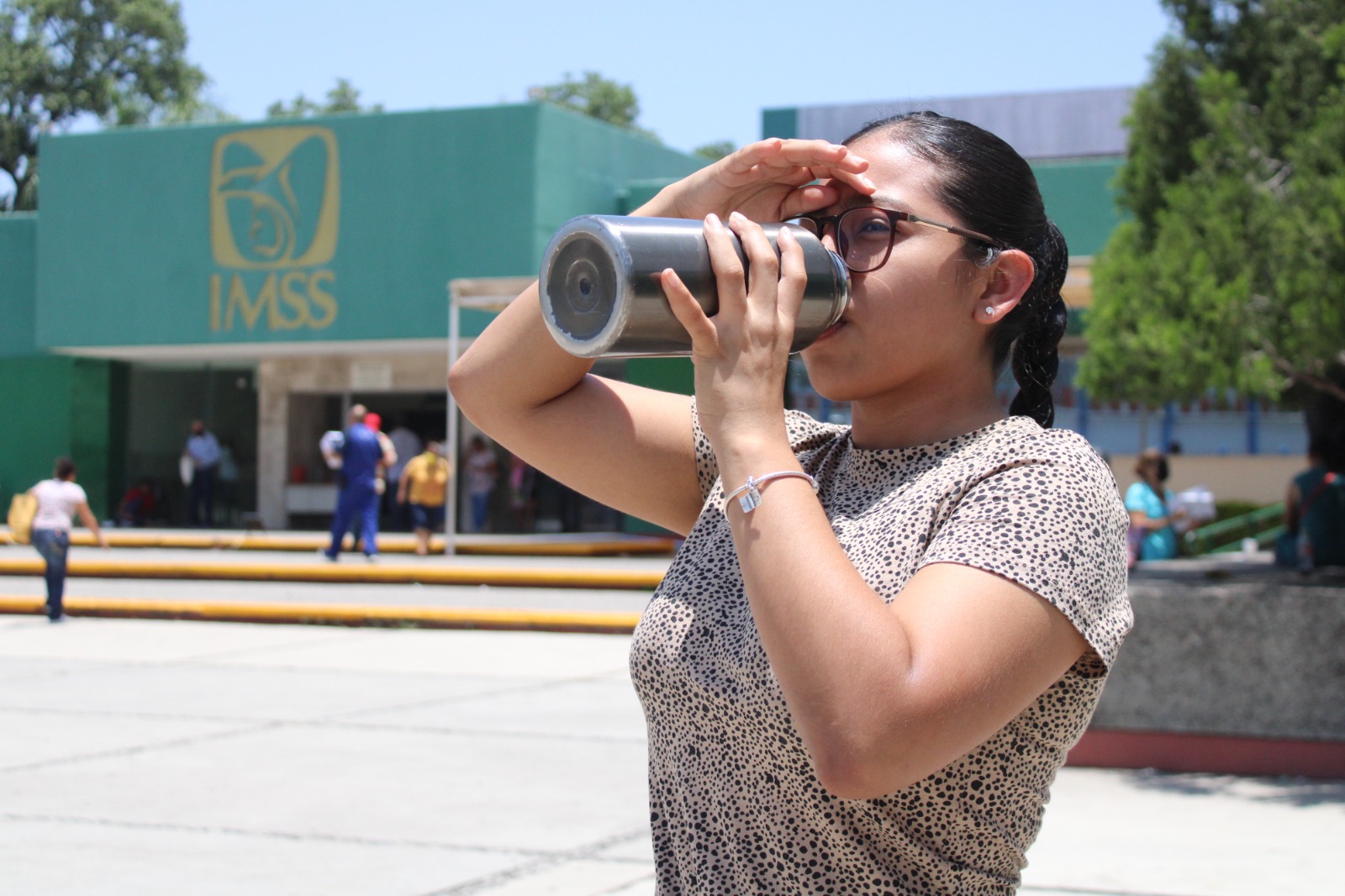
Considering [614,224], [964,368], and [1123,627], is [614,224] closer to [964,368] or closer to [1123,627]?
[964,368]

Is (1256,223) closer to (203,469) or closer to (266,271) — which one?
(266,271)

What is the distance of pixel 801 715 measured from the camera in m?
1.36

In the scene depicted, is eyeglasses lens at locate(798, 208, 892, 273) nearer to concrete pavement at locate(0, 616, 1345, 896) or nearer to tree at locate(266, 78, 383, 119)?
concrete pavement at locate(0, 616, 1345, 896)

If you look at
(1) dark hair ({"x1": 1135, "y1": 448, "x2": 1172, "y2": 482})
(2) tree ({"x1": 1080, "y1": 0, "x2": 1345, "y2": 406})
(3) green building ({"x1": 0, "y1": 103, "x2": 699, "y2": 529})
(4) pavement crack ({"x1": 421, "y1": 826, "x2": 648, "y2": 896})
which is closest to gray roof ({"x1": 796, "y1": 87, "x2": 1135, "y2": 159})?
(3) green building ({"x1": 0, "y1": 103, "x2": 699, "y2": 529})

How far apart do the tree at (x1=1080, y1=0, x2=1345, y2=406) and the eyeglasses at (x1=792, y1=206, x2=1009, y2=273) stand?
14.5ft

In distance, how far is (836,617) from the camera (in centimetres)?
135

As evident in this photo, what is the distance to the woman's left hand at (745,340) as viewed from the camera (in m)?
1.47

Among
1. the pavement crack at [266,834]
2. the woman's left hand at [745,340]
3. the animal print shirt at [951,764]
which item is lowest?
the pavement crack at [266,834]

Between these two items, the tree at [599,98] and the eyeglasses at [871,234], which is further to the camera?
the tree at [599,98]

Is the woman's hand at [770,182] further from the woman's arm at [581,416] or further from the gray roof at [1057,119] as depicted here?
the gray roof at [1057,119]

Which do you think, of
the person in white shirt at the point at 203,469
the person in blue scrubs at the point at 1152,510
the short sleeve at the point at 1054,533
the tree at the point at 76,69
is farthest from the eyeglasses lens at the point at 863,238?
the tree at the point at 76,69

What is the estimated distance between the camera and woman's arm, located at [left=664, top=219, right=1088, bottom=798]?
1.35m

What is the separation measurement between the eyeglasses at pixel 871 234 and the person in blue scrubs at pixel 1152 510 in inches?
432

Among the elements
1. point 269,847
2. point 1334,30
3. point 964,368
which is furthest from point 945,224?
point 1334,30
